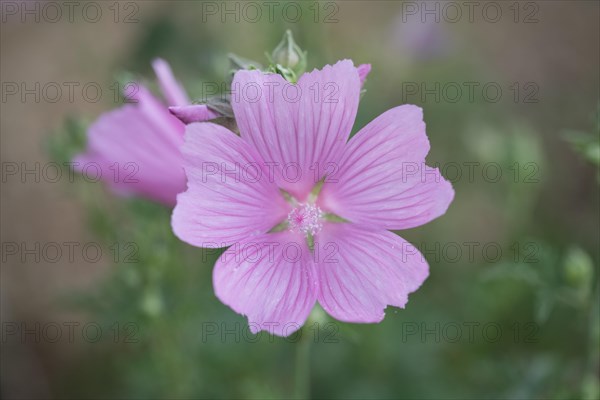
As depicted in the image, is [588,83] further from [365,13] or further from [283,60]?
[283,60]

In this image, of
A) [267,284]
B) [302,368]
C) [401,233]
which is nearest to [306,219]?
[267,284]

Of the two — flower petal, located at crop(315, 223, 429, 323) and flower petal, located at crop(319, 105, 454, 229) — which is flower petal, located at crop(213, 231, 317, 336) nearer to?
flower petal, located at crop(315, 223, 429, 323)

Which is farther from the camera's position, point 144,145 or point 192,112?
point 144,145

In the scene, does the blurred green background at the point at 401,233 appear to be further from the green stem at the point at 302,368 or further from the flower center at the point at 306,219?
the flower center at the point at 306,219

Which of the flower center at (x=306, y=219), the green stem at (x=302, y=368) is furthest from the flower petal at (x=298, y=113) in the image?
the green stem at (x=302, y=368)

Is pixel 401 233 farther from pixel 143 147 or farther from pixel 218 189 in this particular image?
pixel 218 189

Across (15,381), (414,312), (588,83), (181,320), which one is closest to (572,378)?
(414,312)
